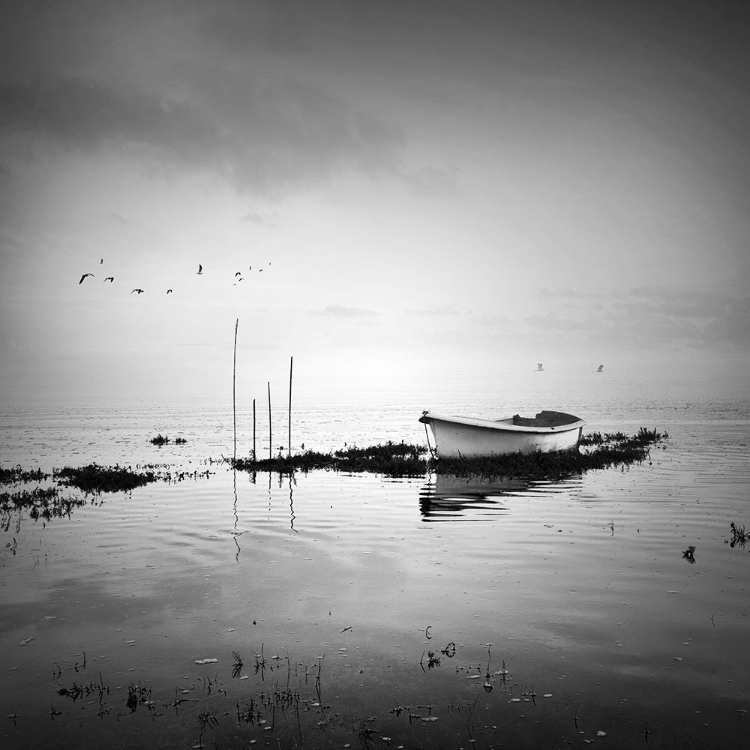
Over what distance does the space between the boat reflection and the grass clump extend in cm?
1105

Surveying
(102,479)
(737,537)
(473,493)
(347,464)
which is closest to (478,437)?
(347,464)

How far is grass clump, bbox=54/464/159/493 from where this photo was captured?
879 inches

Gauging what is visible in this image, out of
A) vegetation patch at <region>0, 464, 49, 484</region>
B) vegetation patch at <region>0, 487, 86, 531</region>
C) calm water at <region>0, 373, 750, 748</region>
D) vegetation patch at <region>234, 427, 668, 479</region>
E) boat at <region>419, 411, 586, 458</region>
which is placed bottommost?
calm water at <region>0, 373, 750, 748</region>

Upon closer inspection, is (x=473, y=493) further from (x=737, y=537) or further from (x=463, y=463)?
(x=737, y=537)

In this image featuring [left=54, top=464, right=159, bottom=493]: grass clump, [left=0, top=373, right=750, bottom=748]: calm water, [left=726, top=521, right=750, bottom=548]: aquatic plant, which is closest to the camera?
[left=0, top=373, right=750, bottom=748]: calm water

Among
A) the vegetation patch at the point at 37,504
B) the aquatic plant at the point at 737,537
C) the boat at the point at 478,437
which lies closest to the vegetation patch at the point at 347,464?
the boat at the point at 478,437

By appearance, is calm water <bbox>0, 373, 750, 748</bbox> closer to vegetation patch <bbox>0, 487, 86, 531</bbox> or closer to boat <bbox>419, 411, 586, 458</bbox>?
vegetation patch <bbox>0, 487, 86, 531</bbox>

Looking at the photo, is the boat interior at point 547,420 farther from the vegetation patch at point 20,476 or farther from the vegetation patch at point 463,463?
the vegetation patch at point 20,476

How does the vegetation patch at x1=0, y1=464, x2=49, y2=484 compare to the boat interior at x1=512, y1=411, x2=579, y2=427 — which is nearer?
the vegetation patch at x1=0, y1=464, x2=49, y2=484

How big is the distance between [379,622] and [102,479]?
17.4 m

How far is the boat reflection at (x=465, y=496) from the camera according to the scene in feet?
57.1

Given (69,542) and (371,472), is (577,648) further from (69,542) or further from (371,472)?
(371,472)

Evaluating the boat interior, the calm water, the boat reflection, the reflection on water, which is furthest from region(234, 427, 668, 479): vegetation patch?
the calm water

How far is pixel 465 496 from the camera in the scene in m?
20.2
